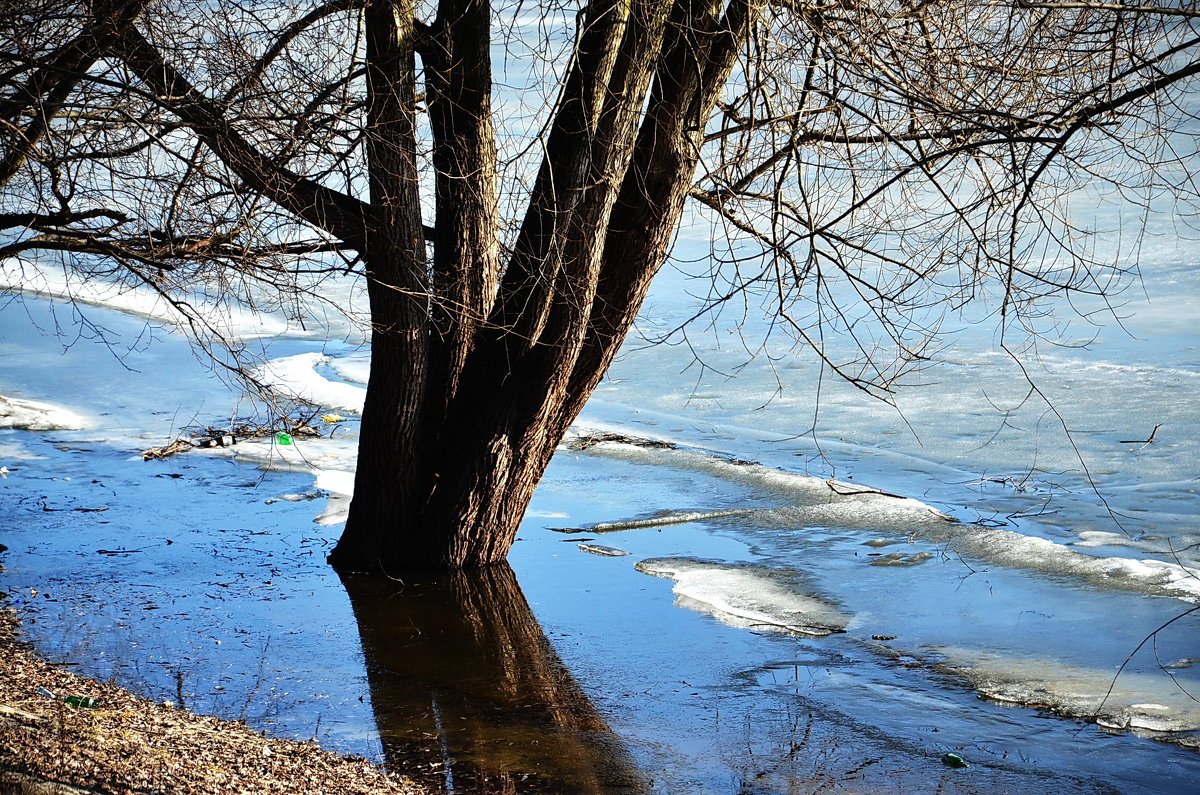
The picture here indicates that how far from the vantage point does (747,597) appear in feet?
21.5

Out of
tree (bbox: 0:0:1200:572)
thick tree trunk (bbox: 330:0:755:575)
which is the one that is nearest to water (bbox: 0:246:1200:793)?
thick tree trunk (bbox: 330:0:755:575)

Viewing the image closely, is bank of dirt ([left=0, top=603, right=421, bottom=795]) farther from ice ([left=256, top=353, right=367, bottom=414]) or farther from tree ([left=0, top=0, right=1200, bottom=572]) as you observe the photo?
ice ([left=256, top=353, right=367, bottom=414])

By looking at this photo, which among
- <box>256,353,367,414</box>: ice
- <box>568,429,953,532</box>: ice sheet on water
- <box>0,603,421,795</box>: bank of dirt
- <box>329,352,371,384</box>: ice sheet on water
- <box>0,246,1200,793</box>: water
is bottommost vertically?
<box>0,603,421,795</box>: bank of dirt

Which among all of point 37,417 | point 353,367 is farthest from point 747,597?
point 353,367

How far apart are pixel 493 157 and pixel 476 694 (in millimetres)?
2941

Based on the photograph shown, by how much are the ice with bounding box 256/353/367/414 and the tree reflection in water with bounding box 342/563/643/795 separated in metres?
5.27

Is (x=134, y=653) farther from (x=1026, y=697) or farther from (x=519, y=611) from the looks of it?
(x=1026, y=697)

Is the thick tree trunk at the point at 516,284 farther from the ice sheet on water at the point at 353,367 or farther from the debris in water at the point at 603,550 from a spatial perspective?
the ice sheet on water at the point at 353,367

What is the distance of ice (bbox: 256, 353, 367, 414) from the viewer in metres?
12.2

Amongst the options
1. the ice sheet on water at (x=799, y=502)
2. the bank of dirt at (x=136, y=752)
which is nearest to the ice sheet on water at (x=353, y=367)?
the ice sheet on water at (x=799, y=502)

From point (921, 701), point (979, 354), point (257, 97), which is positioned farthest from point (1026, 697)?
point (979, 354)

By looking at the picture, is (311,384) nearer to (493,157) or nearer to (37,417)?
(37,417)

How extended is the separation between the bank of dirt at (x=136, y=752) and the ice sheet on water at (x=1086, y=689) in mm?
2881

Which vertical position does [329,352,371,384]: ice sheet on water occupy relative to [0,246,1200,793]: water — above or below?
above
